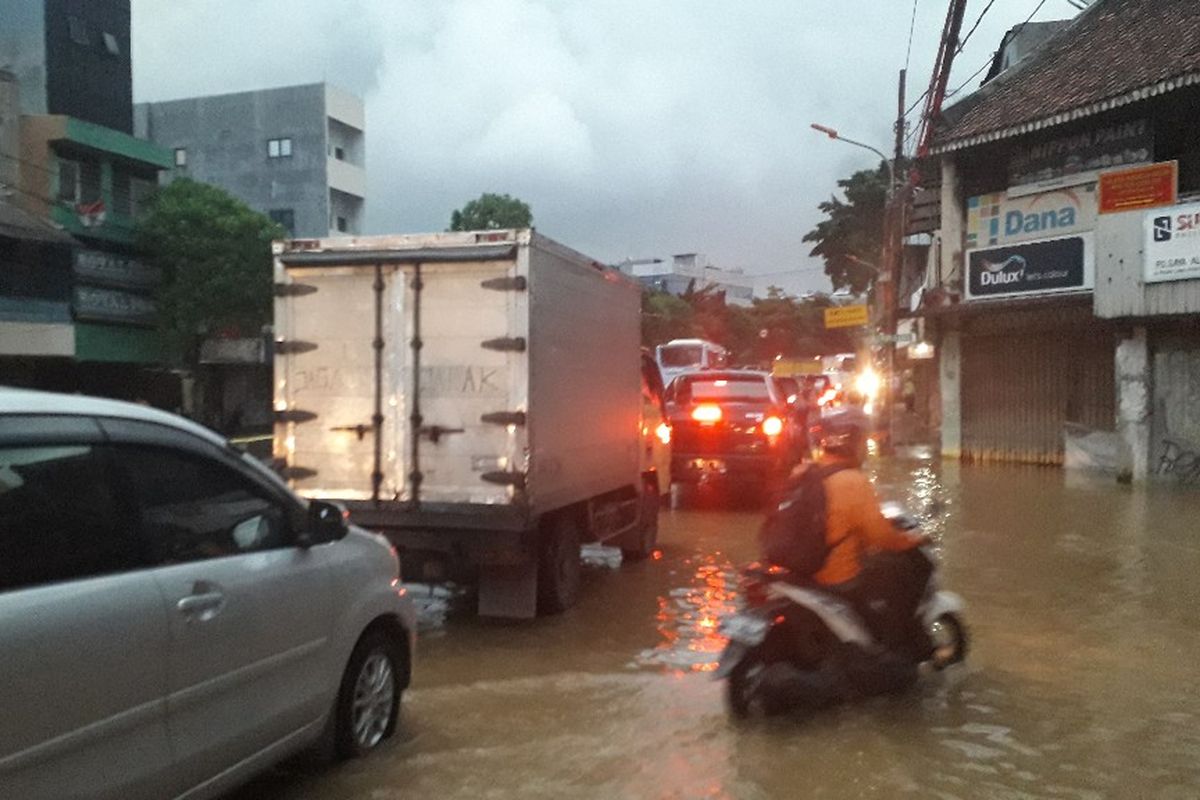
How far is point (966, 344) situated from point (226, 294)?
19.0 m

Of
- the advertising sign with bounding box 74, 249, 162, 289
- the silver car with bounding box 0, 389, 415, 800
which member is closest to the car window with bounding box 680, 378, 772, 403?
the silver car with bounding box 0, 389, 415, 800

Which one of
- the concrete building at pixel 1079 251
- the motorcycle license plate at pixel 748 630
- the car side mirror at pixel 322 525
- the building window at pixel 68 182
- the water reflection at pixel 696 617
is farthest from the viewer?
the building window at pixel 68 182

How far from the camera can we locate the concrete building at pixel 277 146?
4050 centimetres

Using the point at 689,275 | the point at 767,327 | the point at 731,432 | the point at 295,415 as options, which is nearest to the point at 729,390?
the point at 731,432

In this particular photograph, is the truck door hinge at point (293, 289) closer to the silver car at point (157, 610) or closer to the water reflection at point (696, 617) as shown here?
the silver car at point (157, 610)

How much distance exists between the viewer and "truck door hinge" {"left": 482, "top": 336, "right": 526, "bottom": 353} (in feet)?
22.0

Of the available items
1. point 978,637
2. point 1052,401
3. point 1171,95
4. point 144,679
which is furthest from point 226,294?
point 144,679

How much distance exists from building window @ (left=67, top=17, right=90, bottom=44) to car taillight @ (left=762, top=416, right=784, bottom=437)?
76.9 feet

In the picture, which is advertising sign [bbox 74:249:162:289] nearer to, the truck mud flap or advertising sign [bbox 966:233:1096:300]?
advertising sign [bbox 966:233:1096:300]

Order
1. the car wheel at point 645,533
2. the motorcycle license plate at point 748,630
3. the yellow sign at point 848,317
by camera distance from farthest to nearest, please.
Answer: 1. the yellow sign at point 848,317
2. the car wheel at point 645,533
3. the motorcycle license plate at point 748,630

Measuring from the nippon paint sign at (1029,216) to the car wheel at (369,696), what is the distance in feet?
54.5

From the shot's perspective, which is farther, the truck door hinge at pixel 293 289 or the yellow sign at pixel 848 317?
the yellow sign at pixel 848 317

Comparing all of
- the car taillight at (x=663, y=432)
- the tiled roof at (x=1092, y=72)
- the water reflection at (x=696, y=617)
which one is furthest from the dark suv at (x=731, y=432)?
→ the tiled roof at (x=1092, y=72)

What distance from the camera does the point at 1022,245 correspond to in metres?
19.0
